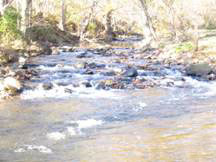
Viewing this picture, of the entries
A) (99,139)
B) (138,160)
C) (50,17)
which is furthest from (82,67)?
(50,17)

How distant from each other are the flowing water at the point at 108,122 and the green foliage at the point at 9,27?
27.4 feet

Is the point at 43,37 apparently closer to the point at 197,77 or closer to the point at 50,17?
the point at 50,17

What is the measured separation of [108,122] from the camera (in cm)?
1071

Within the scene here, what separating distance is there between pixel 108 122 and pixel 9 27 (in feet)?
55.6

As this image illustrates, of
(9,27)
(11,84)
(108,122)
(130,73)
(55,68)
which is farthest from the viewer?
(9,27)

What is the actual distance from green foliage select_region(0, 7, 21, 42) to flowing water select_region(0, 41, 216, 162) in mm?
8342

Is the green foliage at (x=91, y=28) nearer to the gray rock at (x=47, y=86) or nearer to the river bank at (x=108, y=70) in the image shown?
the river bank at (x=108, y=70)

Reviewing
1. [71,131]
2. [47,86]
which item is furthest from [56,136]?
[47,86]

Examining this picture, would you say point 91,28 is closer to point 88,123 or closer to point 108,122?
point 108,122

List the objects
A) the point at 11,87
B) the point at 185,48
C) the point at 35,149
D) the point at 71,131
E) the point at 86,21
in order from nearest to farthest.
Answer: the point at 35,149 < the point at 71,131 < the point at 11,87 < the point at 185,48 < the point at 86,21

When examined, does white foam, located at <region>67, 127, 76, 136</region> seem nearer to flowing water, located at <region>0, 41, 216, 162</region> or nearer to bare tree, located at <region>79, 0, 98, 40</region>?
flowing water, located at <region>0, 41, 216, 162</region>

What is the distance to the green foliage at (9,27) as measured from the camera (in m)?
25.5

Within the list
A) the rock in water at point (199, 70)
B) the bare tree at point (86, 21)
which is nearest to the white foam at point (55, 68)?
the rock in water at point (199, 70)

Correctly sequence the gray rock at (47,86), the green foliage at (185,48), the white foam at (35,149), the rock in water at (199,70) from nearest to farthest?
the white foam at (35,149) < the gray rock at (47,86) < the rock in water at (199,70) < the green foliage at (185,48)
